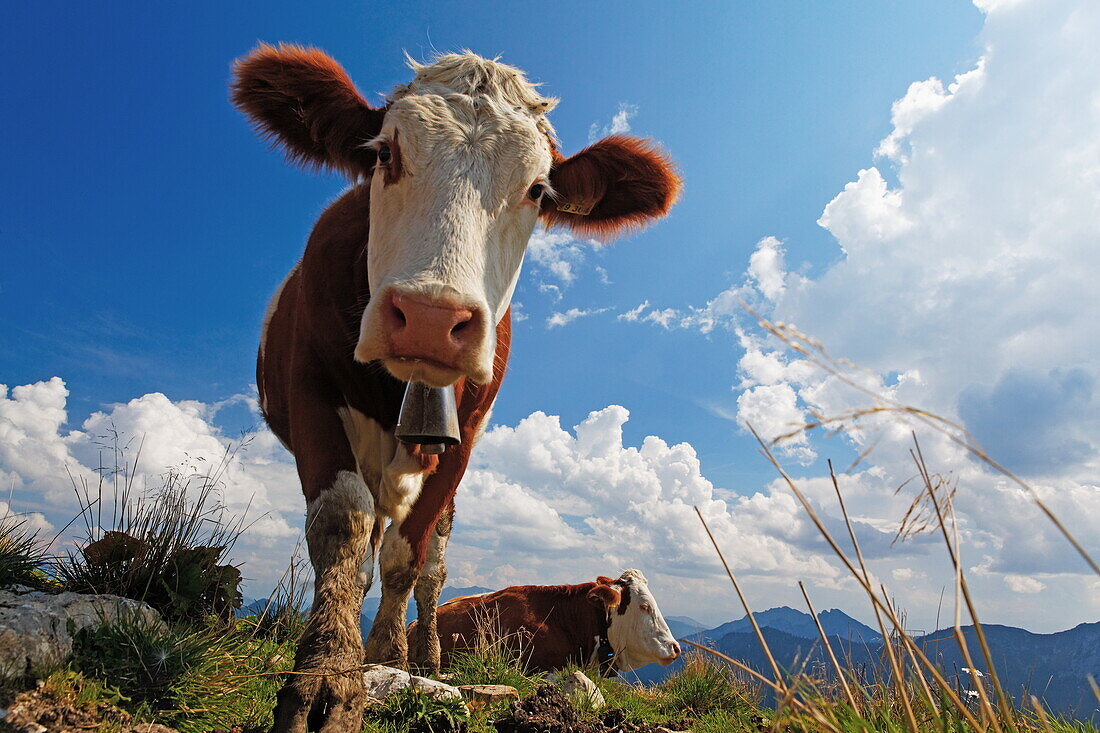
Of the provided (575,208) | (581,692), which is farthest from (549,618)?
(575,208)

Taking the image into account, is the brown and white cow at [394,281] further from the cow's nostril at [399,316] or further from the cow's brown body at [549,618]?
the cow's brown body at [549,618]

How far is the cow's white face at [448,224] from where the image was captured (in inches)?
109

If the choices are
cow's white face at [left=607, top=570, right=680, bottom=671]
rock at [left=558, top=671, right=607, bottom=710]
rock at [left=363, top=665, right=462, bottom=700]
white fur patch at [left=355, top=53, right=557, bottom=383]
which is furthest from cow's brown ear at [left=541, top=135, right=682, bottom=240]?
cow's white face at [left=607, top=570, right=680, bottom=671]

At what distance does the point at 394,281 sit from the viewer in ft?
9.20

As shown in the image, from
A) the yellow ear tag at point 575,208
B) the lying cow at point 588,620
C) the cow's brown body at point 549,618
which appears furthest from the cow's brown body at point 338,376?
the lying cow at point 588,620

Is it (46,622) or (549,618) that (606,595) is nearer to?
(549,618)

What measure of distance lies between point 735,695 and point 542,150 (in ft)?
17.5

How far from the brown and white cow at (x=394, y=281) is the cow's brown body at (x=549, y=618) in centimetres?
486

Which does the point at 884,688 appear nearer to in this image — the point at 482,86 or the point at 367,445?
the point at 367,445

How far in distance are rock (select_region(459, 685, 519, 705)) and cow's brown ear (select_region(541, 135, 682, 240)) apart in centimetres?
299

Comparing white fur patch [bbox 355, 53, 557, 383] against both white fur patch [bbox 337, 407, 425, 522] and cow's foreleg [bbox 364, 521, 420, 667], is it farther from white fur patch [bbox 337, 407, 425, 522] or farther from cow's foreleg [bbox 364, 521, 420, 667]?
cow's foreleg [bbox 364, 521, 420, 667]

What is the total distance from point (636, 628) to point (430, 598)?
20.5 ft

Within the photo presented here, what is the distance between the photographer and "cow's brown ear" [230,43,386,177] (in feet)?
14.0

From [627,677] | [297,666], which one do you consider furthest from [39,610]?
[627,677]
